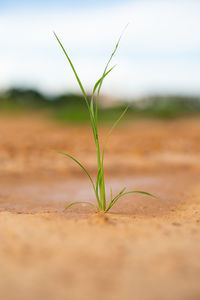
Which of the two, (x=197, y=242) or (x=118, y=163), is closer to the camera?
(x=197, y=242)

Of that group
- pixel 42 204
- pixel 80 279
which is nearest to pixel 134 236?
pixel 80 279

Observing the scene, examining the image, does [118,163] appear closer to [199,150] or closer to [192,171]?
[192,171]

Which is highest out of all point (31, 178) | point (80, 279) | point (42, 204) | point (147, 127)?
point (147, 127)

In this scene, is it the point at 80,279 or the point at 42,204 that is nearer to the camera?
the point at 80,279

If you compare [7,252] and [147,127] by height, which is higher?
[147,127]

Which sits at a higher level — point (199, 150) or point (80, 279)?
point (199, 150)

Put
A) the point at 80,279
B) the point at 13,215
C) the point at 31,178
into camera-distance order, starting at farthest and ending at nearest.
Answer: the point at 31,178 < the point at 13,215 < the point at 80,279

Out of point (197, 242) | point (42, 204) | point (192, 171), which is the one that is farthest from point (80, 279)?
point (192, 171)

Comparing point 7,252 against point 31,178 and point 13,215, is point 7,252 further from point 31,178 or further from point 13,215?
point 31,178

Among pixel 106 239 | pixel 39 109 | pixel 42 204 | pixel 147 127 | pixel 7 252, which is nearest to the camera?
pixel 7 252
